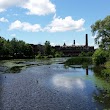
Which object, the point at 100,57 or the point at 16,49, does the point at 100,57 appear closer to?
the point at 100,57

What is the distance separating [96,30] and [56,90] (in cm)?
3969

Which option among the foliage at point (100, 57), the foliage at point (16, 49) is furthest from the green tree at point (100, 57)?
the foliage at point (16, 49)

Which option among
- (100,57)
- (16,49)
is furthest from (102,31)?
(16,49)

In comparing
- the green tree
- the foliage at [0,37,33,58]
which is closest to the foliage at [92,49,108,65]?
A: the green tree

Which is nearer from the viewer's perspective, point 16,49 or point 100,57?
point 100,57

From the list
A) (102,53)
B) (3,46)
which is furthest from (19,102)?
(3,46)

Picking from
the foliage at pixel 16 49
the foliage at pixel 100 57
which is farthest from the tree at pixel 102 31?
the foliage at pixel 16 49

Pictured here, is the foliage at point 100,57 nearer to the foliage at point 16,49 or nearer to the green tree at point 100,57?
the green tree at point 100,57

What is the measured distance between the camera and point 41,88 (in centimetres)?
3797

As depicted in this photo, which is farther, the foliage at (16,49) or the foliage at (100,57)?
the foliage at (16,49)

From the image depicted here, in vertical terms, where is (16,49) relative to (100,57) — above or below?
above

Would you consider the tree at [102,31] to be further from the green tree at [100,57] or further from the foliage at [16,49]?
the foliage at [16,49]

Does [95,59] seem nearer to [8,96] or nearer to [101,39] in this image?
[101,39]

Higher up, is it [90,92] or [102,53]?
[102,53]
